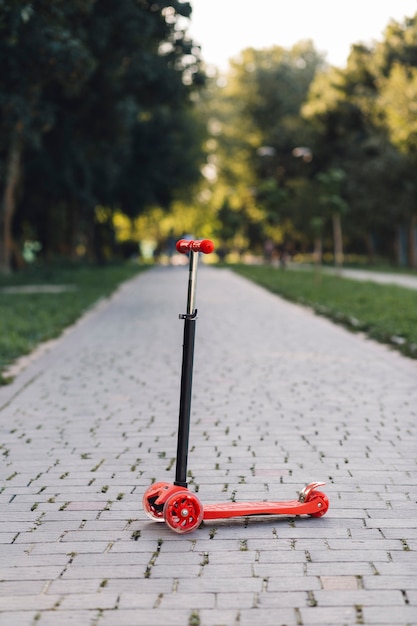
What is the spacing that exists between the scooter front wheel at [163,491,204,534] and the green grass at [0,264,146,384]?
547 centimetres

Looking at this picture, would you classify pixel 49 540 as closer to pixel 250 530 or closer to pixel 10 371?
pixel 250 530

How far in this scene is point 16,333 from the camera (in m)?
14.4

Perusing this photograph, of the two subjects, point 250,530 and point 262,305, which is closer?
point 250,530

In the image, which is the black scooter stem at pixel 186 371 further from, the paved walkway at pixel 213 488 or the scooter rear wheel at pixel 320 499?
the scooter rear wheel at pixel 320 499

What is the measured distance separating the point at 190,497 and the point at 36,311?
1406cm

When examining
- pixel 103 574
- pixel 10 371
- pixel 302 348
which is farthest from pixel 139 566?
pixel 302 348

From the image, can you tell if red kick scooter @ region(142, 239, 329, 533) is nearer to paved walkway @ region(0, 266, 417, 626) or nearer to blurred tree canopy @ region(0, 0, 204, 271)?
paved walkway @ region(0, 266, 417, 626)

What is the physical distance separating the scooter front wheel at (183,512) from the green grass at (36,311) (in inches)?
215

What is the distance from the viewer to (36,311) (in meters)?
18.4

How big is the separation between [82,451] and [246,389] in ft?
10.4

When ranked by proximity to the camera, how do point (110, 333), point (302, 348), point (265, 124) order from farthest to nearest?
point (265, 124) < point (110, 333) < point (302, 348)

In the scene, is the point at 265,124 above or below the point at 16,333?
above

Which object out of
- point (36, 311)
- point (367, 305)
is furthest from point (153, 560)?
point (367, 305)

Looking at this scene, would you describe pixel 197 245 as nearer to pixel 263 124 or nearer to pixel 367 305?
pixel 367 305
